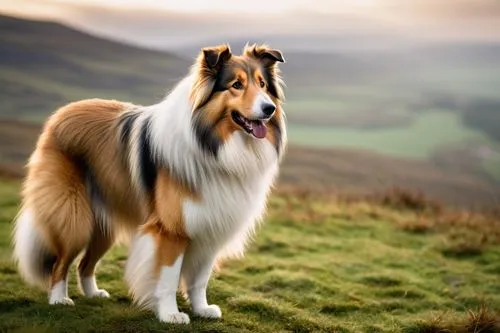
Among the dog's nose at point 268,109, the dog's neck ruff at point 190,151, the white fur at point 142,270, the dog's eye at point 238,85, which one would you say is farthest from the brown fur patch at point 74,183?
the dog's nose at point 268,109

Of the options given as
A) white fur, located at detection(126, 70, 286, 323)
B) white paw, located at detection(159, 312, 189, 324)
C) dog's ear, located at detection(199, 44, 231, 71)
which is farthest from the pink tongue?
white paw, located at detection(159, 312, 189, 324)

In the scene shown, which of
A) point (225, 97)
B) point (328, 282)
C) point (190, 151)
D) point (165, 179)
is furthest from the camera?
point (328, 282)

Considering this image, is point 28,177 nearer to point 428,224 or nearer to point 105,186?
point 105,186

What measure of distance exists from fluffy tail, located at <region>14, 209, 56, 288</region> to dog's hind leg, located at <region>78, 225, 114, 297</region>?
0.42 m

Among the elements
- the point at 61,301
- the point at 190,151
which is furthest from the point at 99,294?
→ the point at 190,151

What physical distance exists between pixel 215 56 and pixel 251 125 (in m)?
0.57

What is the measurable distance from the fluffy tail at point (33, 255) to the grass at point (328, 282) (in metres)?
0.24

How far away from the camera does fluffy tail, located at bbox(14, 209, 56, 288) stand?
5.37 m

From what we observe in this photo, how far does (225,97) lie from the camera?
4.64m

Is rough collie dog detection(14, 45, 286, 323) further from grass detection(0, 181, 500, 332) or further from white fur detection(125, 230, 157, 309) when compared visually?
grass detection(0, 181, 500, 332)

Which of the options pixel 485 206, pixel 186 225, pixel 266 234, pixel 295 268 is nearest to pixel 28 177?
pixel 186 225

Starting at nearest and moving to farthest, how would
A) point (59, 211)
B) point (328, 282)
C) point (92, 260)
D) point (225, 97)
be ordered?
point (225, 97)
point (59, 211)
point (92, 260)
point (328, 282)

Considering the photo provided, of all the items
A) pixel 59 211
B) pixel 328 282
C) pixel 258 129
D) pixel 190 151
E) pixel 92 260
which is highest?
pixel 258 129

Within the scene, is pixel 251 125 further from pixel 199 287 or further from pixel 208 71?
pixel 199 287
